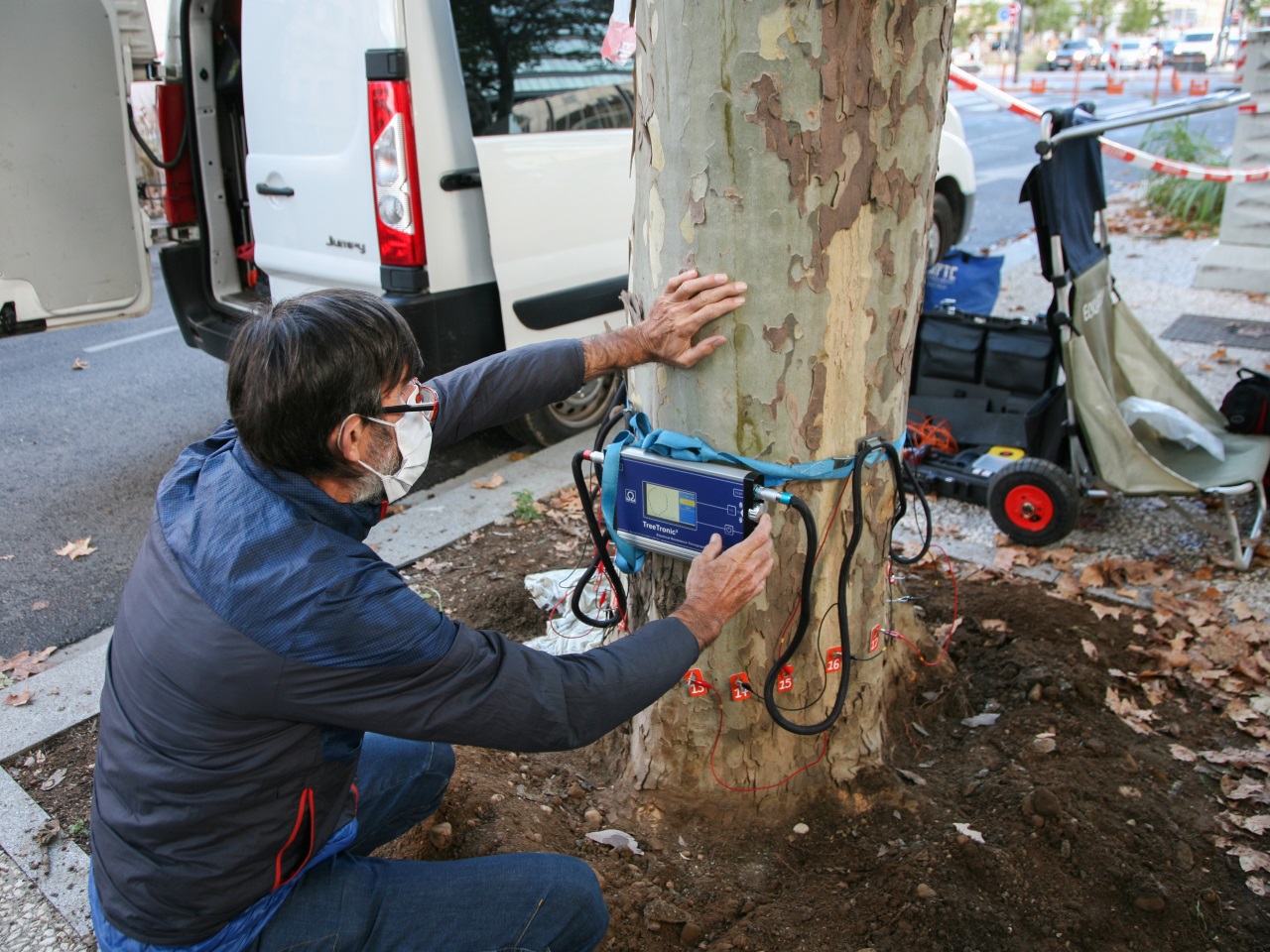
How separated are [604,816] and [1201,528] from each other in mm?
2942

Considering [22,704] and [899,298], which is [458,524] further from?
[899,298]

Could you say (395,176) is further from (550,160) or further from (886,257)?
(886,257)

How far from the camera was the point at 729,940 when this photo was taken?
2262 mm

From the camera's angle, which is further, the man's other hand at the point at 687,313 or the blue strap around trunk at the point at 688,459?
the blue strap around trunk at the point at 688,459

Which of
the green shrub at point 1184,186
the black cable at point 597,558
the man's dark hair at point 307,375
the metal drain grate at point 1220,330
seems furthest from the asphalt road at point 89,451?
the green shrub at point 1184,186

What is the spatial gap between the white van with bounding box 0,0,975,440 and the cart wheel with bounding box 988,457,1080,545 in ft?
6.77

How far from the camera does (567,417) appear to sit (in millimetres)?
5543

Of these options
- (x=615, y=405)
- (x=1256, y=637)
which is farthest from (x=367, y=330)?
(x=1256, y=637)

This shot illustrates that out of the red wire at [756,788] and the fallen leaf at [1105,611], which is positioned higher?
the red wire at [756,788]

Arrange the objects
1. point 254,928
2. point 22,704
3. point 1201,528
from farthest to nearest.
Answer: point 1201,528 → point 22,704 → point 254,928

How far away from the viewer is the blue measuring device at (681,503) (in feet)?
7.02

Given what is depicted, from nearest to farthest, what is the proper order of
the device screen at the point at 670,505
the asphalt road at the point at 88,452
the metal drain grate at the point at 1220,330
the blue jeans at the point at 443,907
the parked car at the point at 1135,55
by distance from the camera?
the blue jeans at the point at 443,907, the device screen at the point at 670,505, the asphalt road at the point at 88,452, the metal drain grate at the point at 1220,330, the parked car at the point at 1135,55

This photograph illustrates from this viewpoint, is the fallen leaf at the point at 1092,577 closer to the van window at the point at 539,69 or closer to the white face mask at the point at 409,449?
the van window at the point at 539,69

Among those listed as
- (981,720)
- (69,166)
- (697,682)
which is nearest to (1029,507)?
(981,720)
